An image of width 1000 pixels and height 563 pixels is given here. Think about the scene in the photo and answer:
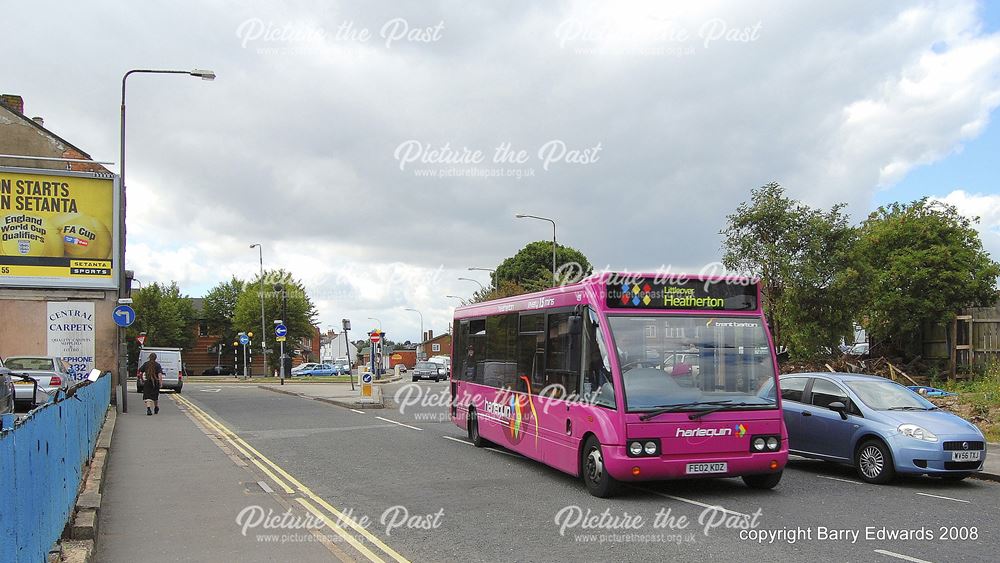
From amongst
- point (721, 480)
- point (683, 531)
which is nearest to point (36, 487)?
point (683, 531)

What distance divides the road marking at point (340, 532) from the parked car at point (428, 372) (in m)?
43.2

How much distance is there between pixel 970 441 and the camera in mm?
10156

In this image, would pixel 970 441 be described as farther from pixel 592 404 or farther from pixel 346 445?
pixel 346 445

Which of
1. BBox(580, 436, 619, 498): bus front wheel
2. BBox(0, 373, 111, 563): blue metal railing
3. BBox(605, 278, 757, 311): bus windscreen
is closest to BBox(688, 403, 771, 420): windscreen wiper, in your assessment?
BBox(580, 436, 619, 498): bus front wheel

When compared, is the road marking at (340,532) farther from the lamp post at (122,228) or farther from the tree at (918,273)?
the tree at (918,273)

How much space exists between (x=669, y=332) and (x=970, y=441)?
4.14m

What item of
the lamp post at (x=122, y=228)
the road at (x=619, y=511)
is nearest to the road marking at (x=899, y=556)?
the road at (x=619, y=511)

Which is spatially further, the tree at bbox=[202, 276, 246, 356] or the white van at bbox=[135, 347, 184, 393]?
the tree at bbox=[202, 276, 246, 356]

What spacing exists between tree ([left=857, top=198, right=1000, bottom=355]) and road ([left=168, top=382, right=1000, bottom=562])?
13.9m

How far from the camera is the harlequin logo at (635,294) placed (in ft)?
32.0

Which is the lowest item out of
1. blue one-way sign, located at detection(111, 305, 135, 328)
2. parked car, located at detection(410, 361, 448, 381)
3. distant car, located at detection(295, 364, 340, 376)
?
distant car, located at detection(295, 364, 340, 376)

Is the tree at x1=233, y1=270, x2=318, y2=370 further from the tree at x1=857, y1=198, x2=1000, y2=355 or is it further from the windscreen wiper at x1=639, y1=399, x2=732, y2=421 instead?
the windscreen wiper at x1=639, y1=399, x2=732, y2=421

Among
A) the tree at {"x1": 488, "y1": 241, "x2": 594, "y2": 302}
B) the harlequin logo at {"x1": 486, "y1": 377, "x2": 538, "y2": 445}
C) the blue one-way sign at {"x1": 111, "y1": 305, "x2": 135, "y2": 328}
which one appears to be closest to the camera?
the harlequin logo at {"x1": 486, "y1": 377, "x2": 538, "y2": 445}

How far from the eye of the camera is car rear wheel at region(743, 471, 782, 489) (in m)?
9.81
